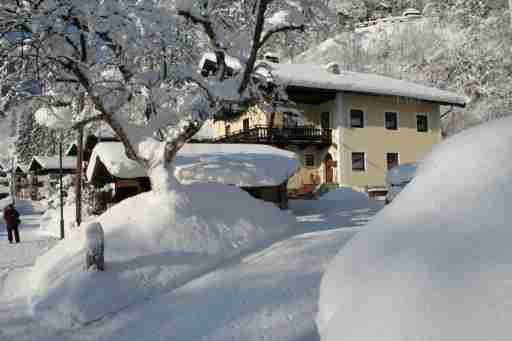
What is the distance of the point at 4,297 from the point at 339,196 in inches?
654

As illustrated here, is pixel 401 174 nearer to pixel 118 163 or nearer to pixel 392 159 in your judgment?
pixel 118 163

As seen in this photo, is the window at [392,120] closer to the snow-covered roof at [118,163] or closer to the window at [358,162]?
the window at [358,162]

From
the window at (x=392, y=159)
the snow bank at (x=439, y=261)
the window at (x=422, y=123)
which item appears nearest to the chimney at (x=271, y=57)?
the window at (x=392, y=159)

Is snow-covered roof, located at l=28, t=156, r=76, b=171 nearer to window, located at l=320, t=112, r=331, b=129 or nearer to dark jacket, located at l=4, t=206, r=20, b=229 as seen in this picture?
window, located at l=320, t=112, r=331, b=129

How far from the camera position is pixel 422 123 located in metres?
29.5

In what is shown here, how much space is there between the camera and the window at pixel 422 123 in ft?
95.9

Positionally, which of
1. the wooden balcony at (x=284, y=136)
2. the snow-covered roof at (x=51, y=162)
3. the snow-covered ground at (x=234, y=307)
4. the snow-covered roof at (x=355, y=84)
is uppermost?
the snow-covered roof at (x=355, y=84)

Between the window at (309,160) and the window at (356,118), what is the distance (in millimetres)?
3208

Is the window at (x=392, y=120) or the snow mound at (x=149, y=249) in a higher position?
the window at (x=392, y=120)

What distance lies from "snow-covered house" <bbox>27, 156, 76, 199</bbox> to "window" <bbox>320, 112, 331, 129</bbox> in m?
21.0

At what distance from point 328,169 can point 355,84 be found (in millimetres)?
5578

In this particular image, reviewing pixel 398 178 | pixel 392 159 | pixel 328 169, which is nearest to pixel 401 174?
pixel 398 178

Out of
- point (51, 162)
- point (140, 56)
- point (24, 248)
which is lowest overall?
point (24, 248)

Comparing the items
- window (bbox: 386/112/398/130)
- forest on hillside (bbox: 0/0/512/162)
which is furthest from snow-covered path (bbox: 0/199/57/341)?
window (bbox: 386/112/398/130)
